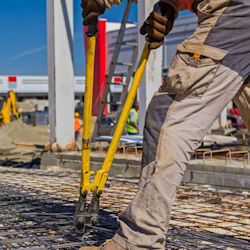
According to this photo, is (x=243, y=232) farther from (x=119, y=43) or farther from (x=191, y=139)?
(x=119, y=43)

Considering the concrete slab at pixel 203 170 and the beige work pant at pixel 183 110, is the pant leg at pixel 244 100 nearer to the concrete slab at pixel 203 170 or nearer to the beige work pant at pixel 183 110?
the beige work pant at pixel 183 110

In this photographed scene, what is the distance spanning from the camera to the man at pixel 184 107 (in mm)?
1678

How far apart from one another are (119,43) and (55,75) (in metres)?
2.23

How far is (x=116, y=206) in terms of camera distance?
360cm

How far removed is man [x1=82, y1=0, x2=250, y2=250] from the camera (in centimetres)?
168

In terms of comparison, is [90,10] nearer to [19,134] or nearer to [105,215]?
[105,215]

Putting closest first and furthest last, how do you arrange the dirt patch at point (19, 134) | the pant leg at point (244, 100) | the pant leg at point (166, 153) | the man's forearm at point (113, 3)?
the pant leg at point (166, 153) → the pant leg at point (244, 100) → the man's forearm at point (113, 3) → the dirt patch at point (19, 134)

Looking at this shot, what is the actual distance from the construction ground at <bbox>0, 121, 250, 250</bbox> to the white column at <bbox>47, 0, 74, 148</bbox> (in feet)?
1.74

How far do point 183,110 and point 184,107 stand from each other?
1cm

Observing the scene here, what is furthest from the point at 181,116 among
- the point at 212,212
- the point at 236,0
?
the point at 212,212

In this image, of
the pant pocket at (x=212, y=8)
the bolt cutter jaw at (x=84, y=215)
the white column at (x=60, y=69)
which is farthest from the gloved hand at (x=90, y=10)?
the white column at (x=60, y=69)

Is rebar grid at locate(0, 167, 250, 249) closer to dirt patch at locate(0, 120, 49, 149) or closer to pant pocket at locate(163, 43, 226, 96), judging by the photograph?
pant pocket at locate(163, 43, 226, 96)

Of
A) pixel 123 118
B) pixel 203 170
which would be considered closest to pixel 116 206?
pixel 123 118

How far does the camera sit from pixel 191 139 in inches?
67.3
